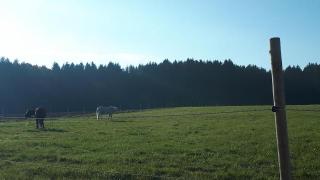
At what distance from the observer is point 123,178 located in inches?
519

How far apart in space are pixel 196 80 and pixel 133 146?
120751mm

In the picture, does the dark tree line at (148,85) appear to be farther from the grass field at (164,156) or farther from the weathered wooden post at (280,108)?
the weathered wooden post at (280,108)

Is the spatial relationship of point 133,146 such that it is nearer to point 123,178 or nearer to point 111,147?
point 111,147

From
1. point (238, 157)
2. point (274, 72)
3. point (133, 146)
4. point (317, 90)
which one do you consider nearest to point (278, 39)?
point (274, 72)

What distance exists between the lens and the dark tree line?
114 meters

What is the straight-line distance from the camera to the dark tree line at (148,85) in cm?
11450

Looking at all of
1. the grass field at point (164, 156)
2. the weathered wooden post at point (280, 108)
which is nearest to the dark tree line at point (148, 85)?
the grass field at point (164, 156)

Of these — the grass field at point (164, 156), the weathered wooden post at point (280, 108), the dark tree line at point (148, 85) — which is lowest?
the grass field at point (164, 156)

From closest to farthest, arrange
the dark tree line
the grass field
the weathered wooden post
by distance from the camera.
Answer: the weathered wooden post, the grass field, the dark tree line

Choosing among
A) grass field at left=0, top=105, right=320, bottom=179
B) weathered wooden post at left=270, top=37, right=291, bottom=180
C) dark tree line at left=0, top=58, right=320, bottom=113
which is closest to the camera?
weathered wooden post at left=270, top=37, right=291, bottom=180

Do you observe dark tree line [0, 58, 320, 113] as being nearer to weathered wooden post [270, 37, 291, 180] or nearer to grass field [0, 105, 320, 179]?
grass field [0, 105, 320, 179]

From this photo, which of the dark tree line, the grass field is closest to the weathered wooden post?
the grass field

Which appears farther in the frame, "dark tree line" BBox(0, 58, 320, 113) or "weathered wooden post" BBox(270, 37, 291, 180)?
"dark tree line" BBox(0, 58, 320, 113)

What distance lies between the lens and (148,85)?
135 meters
